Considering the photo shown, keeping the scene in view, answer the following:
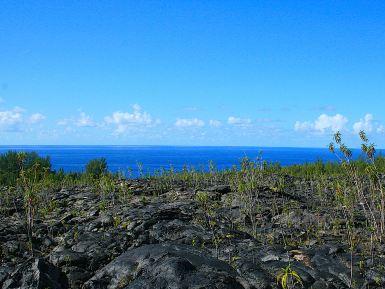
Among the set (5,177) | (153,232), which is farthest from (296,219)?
→ (5,177)

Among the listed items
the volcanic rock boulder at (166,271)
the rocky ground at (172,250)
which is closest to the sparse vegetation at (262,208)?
the rocky ground at (172,250)

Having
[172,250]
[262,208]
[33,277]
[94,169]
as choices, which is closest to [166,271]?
[172,250]

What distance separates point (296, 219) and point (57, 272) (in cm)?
979

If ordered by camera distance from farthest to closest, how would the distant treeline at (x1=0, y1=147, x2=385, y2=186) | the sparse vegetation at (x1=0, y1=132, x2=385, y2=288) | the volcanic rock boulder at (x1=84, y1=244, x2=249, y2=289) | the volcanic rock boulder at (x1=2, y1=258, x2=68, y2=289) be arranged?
the distant treeline at (x1=0, y1=147, x2=385, y2=186)
the sparse vegetation at (x1=0, y1=132, x2=385, y2=288)
the volcanic rock boulder at (x1=2, y1=258, x2=68, y2=289)
the volcanic rock boulder at (x1=84, y1=244, x2=249, y2=289)

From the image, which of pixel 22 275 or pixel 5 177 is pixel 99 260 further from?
pixel 5 177

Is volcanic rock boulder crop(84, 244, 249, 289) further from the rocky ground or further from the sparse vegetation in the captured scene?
the sparse vegetation

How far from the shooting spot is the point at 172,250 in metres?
9.13

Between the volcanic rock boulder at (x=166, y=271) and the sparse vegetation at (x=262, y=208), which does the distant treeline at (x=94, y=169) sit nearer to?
the sparse vegetation at (x=262, y=208)

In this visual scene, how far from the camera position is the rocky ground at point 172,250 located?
827cm

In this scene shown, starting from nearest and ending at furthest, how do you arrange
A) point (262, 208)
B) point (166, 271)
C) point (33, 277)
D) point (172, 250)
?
point (166, 271) → point (33, 277) → point (172, 250) → point (262, 208)

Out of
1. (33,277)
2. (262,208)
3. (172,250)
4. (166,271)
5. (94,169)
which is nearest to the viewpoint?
(166,271)

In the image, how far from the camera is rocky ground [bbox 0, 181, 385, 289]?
27.1 ft

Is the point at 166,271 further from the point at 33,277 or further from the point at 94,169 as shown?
the point at 94,169

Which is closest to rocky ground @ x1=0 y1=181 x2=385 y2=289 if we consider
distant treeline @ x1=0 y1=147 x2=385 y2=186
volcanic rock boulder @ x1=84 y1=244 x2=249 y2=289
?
volcanic rock boulder @ x1=84 y1=244 x2=249 y2=289
